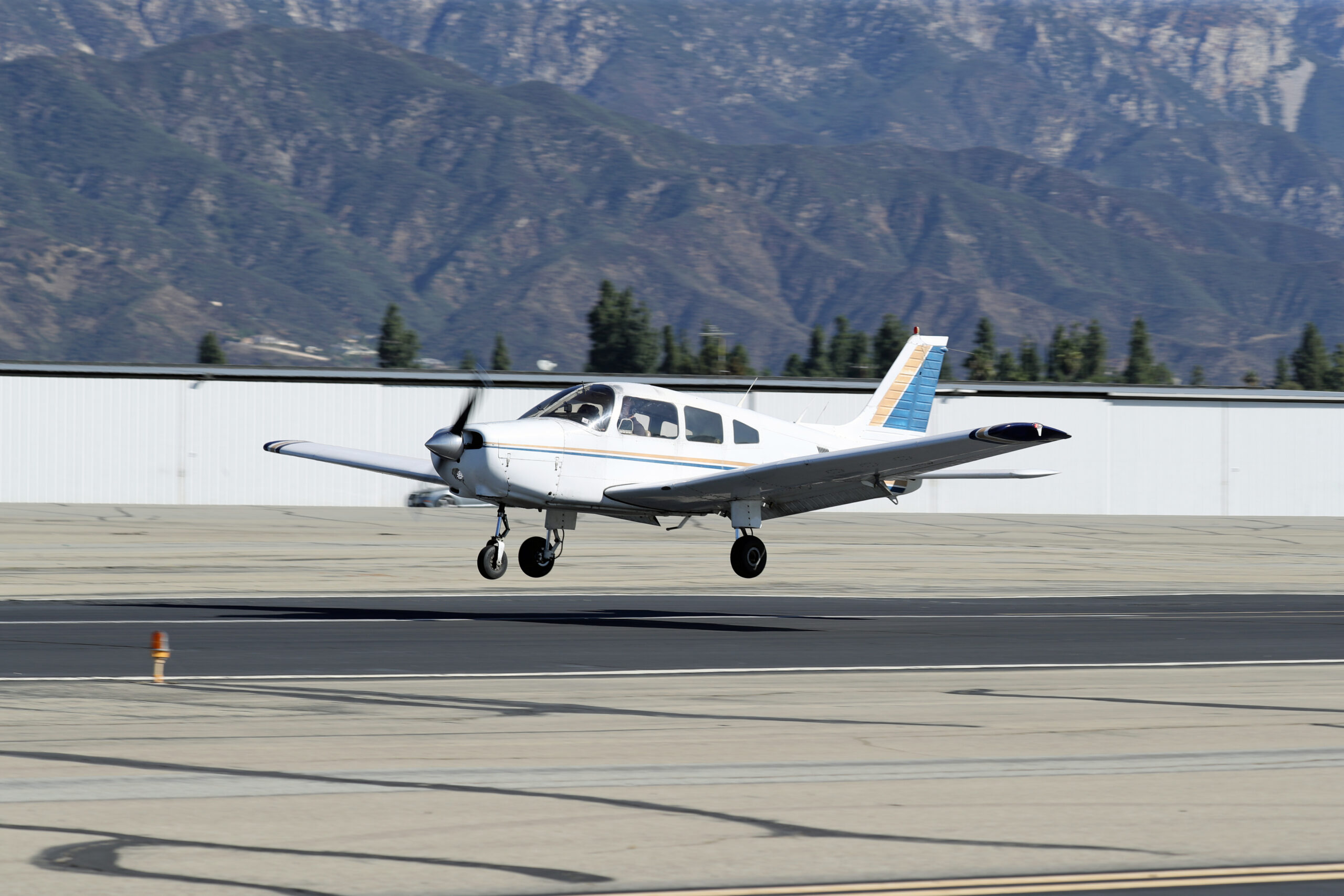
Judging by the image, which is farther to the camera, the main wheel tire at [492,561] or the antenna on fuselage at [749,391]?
the antenna on fuselage at [749,391]

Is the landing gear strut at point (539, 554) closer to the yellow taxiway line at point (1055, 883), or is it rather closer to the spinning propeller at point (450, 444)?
the spinning propeller at point (450, 444)

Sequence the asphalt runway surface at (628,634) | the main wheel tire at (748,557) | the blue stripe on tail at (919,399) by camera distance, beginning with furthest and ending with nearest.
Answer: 1. the blue stripe on tail at (919,399)
2. the main wheel tire at (748,557)
3. the asphalt runway surface at (628,634)

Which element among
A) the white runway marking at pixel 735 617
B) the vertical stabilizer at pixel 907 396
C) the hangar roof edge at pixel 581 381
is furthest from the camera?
the hangar roof edge at pixel 581 381

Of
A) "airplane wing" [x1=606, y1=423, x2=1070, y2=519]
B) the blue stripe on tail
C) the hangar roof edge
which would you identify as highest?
the hangar roof edge

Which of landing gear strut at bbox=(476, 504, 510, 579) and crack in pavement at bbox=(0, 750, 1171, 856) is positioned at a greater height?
landing gear strut at bbox=(476, 504, 510, 579)

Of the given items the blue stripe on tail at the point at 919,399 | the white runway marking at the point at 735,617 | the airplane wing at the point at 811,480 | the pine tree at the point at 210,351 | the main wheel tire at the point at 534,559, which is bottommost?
the white runway marking at the point at 735,617

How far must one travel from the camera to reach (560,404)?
21328 mm

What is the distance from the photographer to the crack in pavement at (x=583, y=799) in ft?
25.9

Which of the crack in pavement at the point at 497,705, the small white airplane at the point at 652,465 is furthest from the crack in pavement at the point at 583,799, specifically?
the small white airplane at the point at 652,465

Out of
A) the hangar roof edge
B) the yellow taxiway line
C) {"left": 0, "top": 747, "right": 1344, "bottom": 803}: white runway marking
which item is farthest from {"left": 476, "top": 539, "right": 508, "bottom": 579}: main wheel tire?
the hangar roof edge

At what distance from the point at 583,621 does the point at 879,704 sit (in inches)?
316

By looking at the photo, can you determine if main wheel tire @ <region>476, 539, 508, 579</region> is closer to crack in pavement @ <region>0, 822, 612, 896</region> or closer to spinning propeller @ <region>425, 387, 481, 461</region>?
spinning propeller @ <region>425, 387, 481, 461</region>

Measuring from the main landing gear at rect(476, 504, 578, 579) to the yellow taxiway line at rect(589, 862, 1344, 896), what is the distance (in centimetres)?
1491

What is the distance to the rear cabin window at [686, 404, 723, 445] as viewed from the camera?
2217 cm
